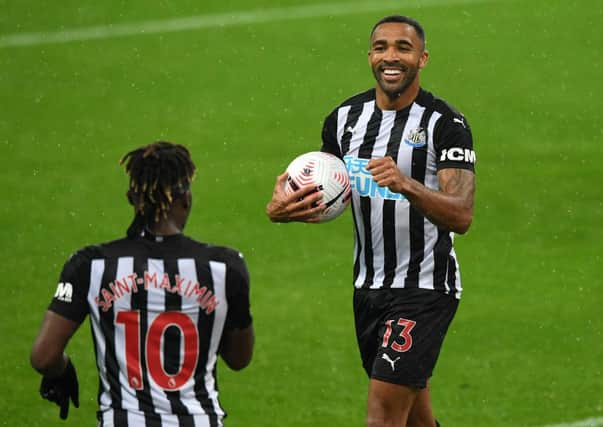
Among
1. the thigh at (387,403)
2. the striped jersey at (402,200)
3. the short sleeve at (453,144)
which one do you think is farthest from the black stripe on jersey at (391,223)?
the thigh at (387,403)

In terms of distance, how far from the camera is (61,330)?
4.97 meters

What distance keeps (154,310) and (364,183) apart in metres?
2.09

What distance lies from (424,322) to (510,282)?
476cm

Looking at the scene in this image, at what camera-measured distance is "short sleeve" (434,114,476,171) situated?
21.3ft

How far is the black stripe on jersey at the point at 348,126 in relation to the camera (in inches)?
272

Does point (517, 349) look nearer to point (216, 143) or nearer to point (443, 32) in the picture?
point (216, 143)

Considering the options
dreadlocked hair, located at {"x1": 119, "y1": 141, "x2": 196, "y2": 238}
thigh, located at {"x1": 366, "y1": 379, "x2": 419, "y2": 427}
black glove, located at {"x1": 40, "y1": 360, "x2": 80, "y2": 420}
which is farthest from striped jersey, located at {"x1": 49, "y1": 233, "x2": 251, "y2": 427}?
thigh, located at {"x1": 366, "y1": 379, "x2": 419, "y2": 427}

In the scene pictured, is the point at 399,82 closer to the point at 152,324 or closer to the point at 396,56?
the point at 396,56

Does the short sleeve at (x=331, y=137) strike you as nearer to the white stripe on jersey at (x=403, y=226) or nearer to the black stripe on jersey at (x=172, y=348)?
the white stripe on jersey at (x=403, y=226)

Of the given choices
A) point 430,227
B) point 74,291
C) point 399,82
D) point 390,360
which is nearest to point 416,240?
point 430,227

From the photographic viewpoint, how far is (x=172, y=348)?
492cm

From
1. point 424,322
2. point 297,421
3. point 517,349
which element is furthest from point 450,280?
point 517,349

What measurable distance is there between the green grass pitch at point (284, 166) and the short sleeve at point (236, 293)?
3564mm

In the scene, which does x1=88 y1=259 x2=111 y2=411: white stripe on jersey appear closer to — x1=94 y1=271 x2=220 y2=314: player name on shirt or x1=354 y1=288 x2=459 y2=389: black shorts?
x1=94 y1=271 x2=220 y2=314: player name on shirt
